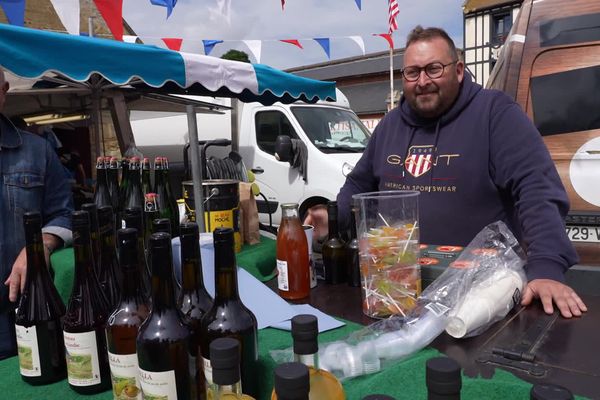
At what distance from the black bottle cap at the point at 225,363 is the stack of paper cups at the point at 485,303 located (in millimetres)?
651

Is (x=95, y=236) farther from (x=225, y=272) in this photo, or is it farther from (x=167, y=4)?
(x=167, y=4)

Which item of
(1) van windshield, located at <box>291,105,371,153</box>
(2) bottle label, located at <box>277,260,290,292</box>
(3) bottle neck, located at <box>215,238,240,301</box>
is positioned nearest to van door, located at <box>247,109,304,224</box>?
(1) van windshield, located at <box>291,105,371,153</box>

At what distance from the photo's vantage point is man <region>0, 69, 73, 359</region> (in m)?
2.14

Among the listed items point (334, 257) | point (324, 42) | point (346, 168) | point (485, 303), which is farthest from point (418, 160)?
point (324, 42)

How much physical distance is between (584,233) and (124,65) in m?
2.60

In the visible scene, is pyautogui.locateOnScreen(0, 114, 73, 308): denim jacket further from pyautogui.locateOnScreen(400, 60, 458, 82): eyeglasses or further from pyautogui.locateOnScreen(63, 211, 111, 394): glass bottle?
pyautogui.locateOnScreen(400, 60, 458, 82): eyeglasses

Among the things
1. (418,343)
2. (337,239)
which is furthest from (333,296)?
(418,343)

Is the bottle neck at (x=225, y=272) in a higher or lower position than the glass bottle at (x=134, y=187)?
lower

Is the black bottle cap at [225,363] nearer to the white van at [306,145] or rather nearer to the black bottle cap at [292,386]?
the black bottle cap at [292,386]

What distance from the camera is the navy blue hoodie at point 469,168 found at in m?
1.78

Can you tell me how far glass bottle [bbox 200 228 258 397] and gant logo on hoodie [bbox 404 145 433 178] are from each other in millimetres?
1476

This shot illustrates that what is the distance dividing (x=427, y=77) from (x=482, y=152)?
0.43 m

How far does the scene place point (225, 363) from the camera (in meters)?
0.65

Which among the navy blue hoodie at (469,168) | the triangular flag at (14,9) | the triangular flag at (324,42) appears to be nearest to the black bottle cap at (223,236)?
the navy blue hoodie at (469,168)
